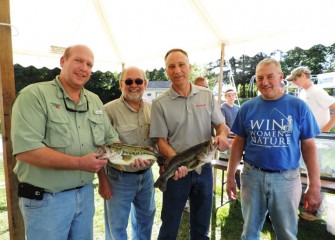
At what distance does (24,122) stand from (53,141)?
297mm

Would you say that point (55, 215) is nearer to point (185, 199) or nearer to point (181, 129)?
point (185, 199)

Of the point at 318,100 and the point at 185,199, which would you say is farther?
the point at 318,100

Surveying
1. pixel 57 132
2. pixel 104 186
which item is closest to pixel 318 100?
pixel 104 186

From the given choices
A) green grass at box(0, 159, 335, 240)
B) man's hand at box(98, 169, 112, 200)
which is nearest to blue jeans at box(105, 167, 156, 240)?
man's hand at box(98, 169, 112, 200)

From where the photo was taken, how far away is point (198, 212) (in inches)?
131

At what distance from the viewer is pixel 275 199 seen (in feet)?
9.26

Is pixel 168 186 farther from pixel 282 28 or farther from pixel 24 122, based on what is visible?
pixel 282 28

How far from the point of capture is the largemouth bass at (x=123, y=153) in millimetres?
2523

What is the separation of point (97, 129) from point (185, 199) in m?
1.48

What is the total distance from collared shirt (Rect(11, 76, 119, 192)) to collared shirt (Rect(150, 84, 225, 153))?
882 millimetres

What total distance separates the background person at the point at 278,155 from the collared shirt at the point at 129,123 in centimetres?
140

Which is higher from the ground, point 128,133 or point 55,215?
point 128,133

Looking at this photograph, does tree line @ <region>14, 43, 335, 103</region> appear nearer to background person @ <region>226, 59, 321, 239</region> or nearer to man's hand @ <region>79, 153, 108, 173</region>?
background person @ <region>226, 59, 321, 239</region>

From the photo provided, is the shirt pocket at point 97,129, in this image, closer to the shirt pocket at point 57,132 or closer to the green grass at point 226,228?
the shirt pocket at point 57,132
